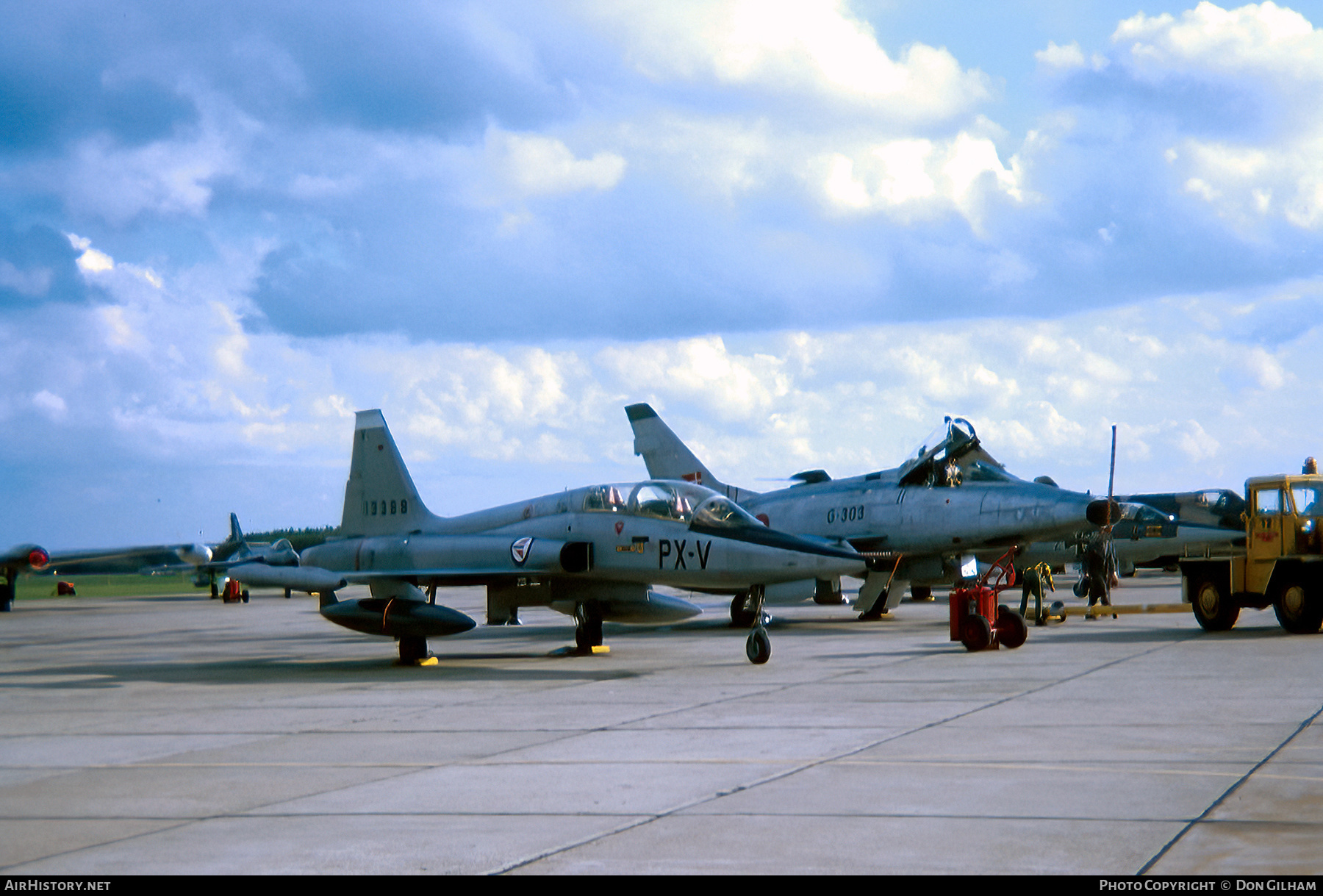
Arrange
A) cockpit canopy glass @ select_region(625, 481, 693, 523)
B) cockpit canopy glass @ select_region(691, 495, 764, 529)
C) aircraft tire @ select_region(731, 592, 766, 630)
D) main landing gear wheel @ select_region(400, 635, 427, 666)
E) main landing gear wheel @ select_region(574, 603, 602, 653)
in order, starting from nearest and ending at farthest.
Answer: cockpit canopy glass @ select_region(691, 495, 764, 529)
cockpit canopy glass @ select_region(625, 481, 693, 523)
main landing gear wheel @ select_region(400, 635, 427, 666)
main landing gear wheel @ select_region(574, 603, 602, 653)
aircraft tire @ select_region(731, 592, 766, 630)

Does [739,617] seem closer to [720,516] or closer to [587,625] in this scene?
[587,625]

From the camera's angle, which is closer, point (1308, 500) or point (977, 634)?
point (977, 634)

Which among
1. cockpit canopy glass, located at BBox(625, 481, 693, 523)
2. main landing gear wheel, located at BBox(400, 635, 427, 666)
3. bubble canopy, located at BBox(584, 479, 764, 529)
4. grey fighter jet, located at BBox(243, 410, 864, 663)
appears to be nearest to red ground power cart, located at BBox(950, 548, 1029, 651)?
grey fighter jet, located at BBox(243, 410, 864, 663)

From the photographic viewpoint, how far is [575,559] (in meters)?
16.1

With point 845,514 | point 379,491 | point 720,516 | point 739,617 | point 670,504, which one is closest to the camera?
point 720,516

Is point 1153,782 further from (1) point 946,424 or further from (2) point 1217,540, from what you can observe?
(2) point 1217,540

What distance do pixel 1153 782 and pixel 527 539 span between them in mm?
10910

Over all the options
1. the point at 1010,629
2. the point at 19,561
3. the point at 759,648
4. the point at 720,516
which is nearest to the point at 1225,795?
→ the point at 759,648

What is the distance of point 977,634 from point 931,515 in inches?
205

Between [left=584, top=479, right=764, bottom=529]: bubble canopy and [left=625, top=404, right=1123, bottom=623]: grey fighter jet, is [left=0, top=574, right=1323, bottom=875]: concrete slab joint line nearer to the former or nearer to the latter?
[left=584, top=479, right=764, bottom=529]: bubble canopy

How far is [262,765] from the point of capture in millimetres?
8289

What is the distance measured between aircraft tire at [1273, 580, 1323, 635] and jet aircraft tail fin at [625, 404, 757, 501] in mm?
12329

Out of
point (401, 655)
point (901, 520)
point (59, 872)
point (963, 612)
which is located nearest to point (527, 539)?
point (401, 655)

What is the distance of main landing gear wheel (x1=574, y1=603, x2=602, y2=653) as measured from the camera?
17.0 meters
